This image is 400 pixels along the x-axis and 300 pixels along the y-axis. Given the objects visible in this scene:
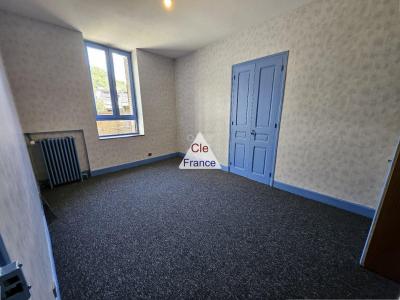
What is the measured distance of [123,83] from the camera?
371 centimetres

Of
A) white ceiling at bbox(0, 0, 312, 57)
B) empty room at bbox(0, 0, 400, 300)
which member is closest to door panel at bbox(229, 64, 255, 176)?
empty room at bbox(0, 0, 400, 300)

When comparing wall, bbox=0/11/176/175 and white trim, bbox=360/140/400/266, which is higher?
wall, bbox=0/11/176/175

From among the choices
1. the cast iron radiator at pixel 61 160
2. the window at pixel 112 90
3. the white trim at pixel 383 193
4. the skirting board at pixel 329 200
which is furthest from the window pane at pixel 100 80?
the white trim at pixel 383 193

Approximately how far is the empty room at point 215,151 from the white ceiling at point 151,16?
0.03 m

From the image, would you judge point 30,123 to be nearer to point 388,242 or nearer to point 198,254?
point 198,254

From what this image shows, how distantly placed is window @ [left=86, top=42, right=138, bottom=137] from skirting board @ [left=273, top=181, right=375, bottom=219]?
142 inches

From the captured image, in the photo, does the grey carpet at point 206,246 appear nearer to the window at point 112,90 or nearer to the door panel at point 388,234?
the door panel at point 388,234

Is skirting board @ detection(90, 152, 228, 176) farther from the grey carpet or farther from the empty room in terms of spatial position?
the grey carpet

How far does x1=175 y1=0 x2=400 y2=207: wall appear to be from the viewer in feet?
5.73

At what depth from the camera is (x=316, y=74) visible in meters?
2.16

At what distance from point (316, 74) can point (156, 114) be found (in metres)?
3.36

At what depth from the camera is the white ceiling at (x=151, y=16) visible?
2062mm

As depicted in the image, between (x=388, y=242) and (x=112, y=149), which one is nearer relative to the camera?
(x=388, y=242)

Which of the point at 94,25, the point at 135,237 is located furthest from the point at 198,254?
the point at 94,25
